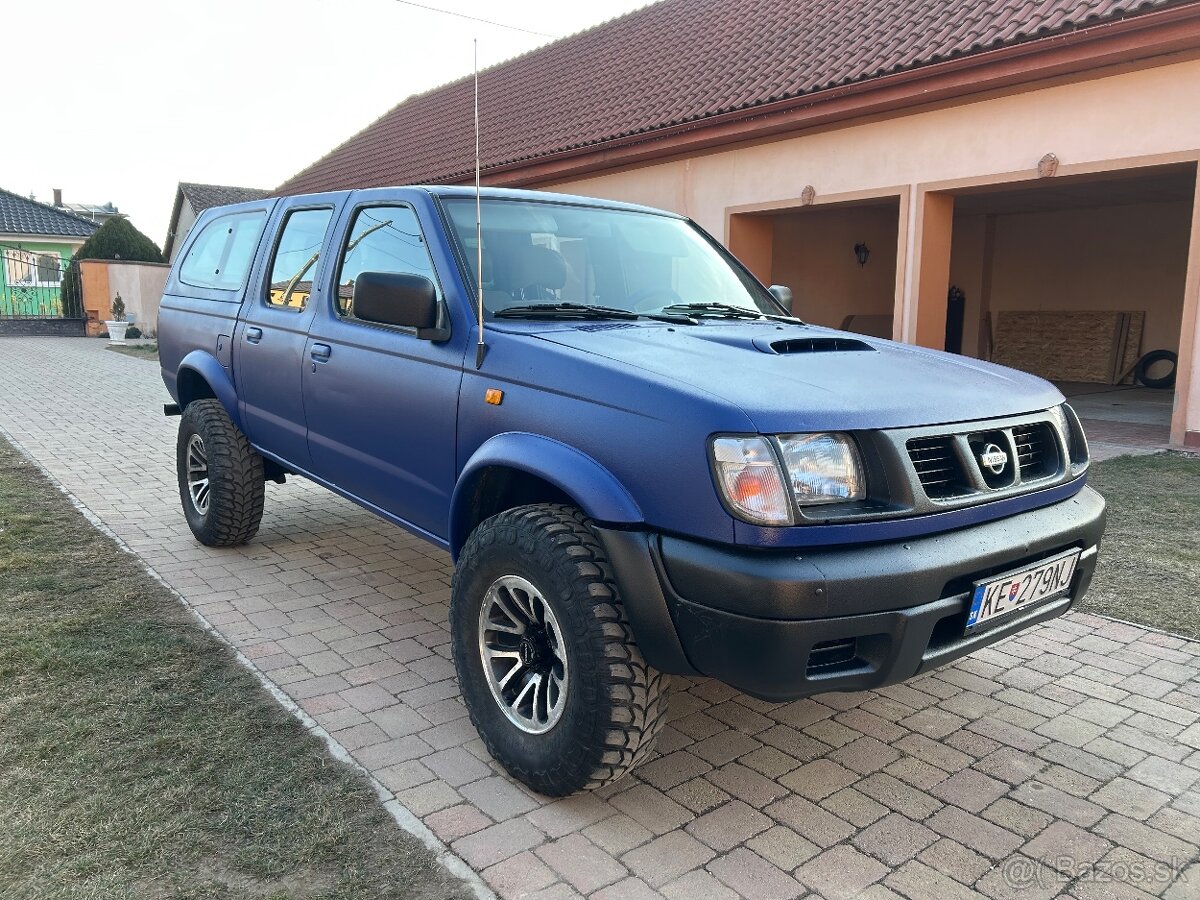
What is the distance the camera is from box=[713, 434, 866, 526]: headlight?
229cm

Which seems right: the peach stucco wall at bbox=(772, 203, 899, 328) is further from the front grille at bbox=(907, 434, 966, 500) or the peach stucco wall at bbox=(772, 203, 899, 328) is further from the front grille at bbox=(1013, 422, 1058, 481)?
the front grille at bbox=(907, 434, 966, 500)

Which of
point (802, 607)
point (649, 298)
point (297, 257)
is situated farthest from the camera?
point (297, 257)

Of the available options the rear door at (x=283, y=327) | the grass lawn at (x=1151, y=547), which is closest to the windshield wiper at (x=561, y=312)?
the rear door at (x=283, y=327)

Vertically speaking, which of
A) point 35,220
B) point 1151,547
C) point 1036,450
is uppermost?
point 35,220

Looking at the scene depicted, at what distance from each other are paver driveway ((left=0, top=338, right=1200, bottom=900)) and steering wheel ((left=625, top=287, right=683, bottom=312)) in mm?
1531

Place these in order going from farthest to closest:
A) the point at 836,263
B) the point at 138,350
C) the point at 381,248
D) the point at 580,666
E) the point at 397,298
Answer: the point at 138,350 < the point at 836,263 < the point at 381,248 < the point at 397,298 < the point at 580,666

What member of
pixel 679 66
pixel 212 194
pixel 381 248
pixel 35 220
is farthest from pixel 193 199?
pixel 381 248

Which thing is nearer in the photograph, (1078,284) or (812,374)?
(812,374)

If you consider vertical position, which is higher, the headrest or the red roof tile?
the red roof tile

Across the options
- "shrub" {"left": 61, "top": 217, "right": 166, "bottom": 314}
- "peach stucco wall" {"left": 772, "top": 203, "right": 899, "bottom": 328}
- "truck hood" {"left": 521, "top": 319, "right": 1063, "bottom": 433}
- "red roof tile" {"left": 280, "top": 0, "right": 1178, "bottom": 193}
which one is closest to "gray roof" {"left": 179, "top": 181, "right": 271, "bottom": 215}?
"shrub" {"left": 61, "top": 217, "right": 166, "bottom": 314}

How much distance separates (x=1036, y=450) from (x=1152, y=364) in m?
14.5

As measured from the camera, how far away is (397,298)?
3088 mm

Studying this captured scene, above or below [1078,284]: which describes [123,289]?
below

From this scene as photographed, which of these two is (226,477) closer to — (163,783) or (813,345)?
(163,783)
